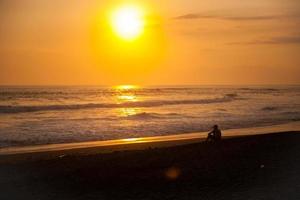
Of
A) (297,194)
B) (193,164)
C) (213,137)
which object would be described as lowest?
(297,194)

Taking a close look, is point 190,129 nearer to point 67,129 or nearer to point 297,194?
point 67,129

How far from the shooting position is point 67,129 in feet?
76.1

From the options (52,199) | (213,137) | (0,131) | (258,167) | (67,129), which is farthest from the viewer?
(67,129)

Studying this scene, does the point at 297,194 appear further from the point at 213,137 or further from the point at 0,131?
the point at 0,131

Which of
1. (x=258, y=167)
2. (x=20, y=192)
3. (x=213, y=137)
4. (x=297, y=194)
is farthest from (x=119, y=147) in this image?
(x=297, y=194)

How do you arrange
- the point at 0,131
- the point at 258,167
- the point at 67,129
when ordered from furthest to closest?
the point at 67,129
the point at 0,131
the point at 258,167

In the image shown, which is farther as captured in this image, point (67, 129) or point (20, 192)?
point (67, 129)

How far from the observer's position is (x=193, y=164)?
1080 cm

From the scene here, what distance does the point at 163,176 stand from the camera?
375 inches

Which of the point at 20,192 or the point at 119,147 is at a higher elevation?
the point at 119,147

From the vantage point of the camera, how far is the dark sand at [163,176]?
8211 mm

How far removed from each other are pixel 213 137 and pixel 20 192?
9.76 metres

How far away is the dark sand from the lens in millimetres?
8211

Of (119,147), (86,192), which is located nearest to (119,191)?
(86,192)
